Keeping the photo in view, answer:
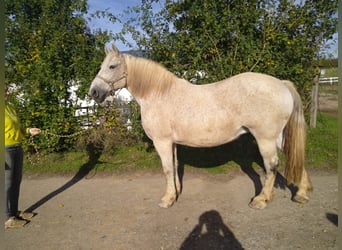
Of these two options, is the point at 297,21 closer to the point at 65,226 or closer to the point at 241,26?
the point at 241,26

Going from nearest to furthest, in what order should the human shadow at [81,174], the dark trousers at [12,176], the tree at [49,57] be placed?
the dark trousers at [12,176], the human shadow at [81,174], the tree at [49,57]

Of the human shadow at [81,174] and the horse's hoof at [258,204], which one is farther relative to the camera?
the human shadow at [81,174]

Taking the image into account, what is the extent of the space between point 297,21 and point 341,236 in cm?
511

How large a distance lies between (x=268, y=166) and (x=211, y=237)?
1.32 m

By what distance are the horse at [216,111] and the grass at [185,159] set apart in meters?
1.47

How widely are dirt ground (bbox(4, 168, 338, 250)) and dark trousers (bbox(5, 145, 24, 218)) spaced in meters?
0.31

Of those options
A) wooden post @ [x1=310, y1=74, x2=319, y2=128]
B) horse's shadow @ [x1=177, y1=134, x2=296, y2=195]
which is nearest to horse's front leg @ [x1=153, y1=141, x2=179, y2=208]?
horse's shadow @ [x1=177, y1=134, x2=296, y2=195]

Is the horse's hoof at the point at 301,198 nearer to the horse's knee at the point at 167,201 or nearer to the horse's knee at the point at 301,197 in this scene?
the horse's knee at the point at 301,197

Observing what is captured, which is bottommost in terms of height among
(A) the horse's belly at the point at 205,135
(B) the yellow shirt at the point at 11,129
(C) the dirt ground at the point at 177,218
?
(C) the dirt ground at the point at 177,218

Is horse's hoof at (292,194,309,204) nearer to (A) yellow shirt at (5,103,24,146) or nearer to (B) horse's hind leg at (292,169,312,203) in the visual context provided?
(B) horse's hind leg at (292,169,312,203)

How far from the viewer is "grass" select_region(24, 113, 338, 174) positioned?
15.7 ft

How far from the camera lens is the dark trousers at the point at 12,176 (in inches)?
111

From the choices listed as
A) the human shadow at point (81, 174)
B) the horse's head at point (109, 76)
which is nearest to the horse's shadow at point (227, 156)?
the human shadow at point (81, 174)

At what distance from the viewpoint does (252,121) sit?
3.01 meters
